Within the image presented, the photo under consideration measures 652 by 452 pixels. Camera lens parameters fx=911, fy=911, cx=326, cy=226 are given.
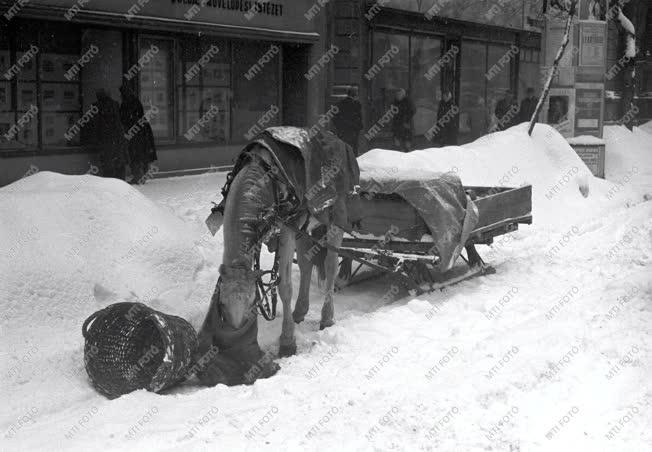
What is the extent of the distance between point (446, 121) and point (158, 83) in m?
7.83

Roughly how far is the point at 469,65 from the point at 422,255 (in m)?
18.8

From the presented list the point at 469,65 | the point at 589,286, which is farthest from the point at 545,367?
the point at 469,65

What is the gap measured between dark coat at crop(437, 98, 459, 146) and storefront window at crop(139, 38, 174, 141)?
733cm

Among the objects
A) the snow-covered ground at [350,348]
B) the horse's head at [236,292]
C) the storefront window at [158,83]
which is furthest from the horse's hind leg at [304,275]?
the storefront window at [158,83]

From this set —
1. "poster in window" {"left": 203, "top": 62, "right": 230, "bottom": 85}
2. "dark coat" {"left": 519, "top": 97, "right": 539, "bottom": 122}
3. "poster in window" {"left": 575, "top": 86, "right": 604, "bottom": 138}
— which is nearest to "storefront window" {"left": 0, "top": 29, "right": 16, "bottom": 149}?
"poster in window" {"left": 203, "top": 62, "right": 230, "bottom": 85}

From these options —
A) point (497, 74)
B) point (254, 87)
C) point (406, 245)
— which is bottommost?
point (406, 245)

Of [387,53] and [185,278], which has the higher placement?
[387,53]

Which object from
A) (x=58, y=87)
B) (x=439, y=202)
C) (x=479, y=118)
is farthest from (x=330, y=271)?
(x=479, y=118)

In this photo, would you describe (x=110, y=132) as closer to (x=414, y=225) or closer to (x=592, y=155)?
(x=414, y=225)

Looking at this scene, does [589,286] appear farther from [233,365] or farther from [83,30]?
[83,30]

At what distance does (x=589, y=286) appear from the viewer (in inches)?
339

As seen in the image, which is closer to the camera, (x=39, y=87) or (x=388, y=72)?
(x=39, y=87)

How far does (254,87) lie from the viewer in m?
19.4

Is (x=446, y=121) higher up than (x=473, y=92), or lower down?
lower down
